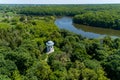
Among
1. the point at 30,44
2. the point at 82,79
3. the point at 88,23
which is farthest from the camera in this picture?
the point at 88,23

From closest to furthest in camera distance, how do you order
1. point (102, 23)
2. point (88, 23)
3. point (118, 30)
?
point (118, 30) < point (102, 23) < point (88, 23)

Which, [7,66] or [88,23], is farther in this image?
[88,23]

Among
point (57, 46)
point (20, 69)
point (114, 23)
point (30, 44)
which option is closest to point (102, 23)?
point (114, 23)

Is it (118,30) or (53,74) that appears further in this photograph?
(118,30)

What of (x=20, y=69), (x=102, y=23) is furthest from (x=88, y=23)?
(x=20, y=69)

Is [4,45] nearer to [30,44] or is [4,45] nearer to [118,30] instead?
[30,44]

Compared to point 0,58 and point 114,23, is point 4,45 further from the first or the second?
point 114,23

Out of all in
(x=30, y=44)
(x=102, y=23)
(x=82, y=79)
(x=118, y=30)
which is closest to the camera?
(x=82, y=79)

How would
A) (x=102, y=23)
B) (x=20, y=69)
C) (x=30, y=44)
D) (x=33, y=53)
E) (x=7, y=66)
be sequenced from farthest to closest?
(x=102, y=23) → (x=30, y=44) → (x=33, y=53) → (x=20, y=69) → (x=7, y=66)
